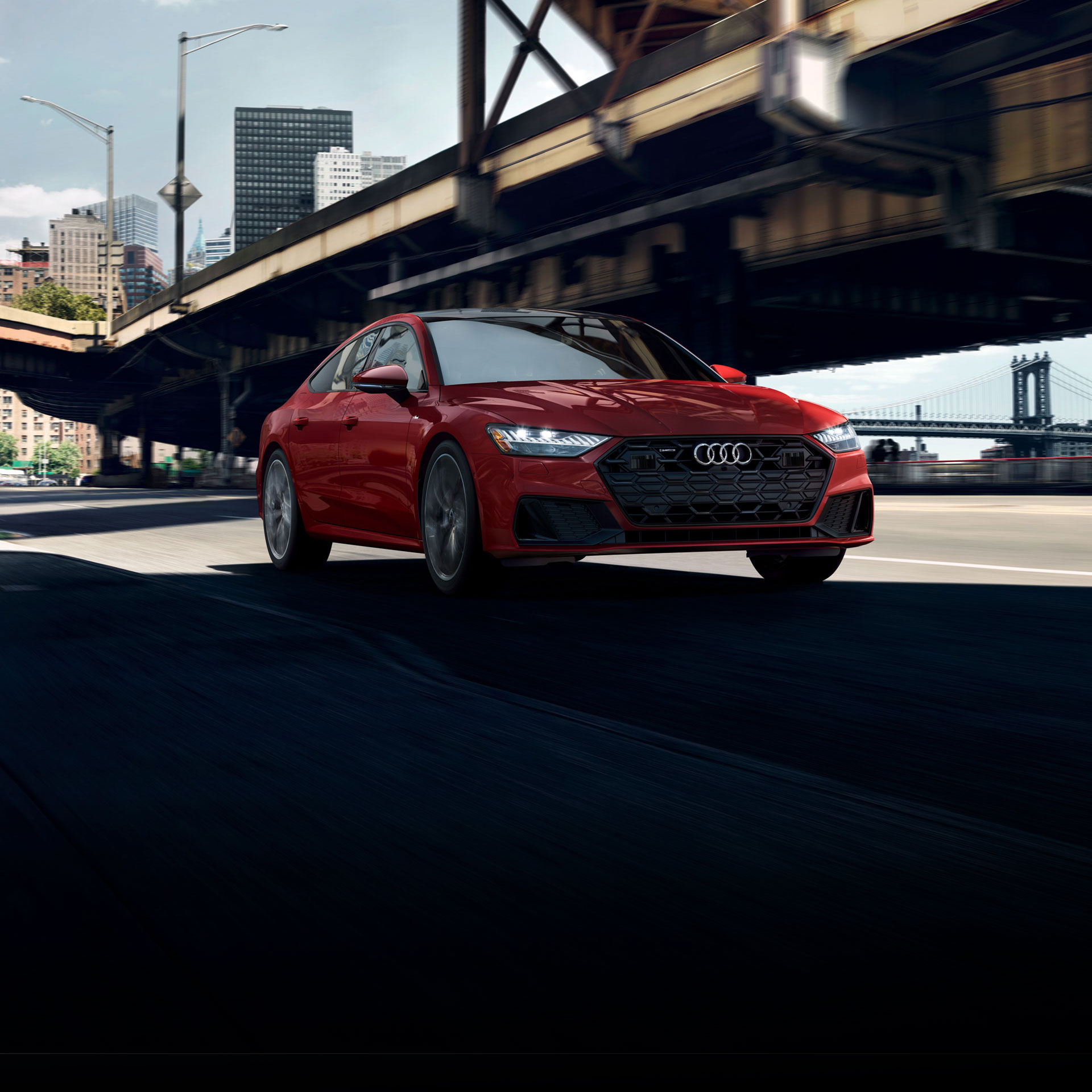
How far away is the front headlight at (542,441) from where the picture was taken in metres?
6.45

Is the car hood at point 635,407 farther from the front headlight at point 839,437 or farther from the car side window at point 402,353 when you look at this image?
the car side window at point 402,353

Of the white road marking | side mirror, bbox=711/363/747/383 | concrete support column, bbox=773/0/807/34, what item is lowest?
the white road marking

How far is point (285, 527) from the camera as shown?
29.6 ft

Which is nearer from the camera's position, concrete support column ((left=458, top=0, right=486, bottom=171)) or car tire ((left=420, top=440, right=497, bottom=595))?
car tire ((left=420, top=440, right=497, bottom=595))

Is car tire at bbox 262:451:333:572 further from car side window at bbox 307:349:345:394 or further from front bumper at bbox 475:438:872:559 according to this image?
front bumper at bbox 475:438:872:559

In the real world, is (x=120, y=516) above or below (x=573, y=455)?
A: below

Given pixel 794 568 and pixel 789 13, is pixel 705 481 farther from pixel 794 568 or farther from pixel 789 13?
pixel 789 13

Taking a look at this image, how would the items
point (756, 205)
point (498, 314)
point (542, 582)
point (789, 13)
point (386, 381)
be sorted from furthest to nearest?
1. point (756, 205)
2. point (789, 13)
3. point (498, 314)
4. point (542, 582)
5. point (386, 381)

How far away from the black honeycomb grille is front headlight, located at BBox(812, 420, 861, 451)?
10 centimetres

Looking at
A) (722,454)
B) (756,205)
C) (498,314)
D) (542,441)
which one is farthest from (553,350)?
(756,205)

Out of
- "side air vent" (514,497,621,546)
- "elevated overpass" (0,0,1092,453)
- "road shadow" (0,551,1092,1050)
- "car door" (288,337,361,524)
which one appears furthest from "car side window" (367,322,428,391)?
"elevated overpass" (0,0,1092,453)

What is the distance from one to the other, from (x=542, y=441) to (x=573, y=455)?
17cm

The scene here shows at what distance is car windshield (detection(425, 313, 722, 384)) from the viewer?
743 cm

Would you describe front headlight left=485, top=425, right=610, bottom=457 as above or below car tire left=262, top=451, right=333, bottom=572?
above
